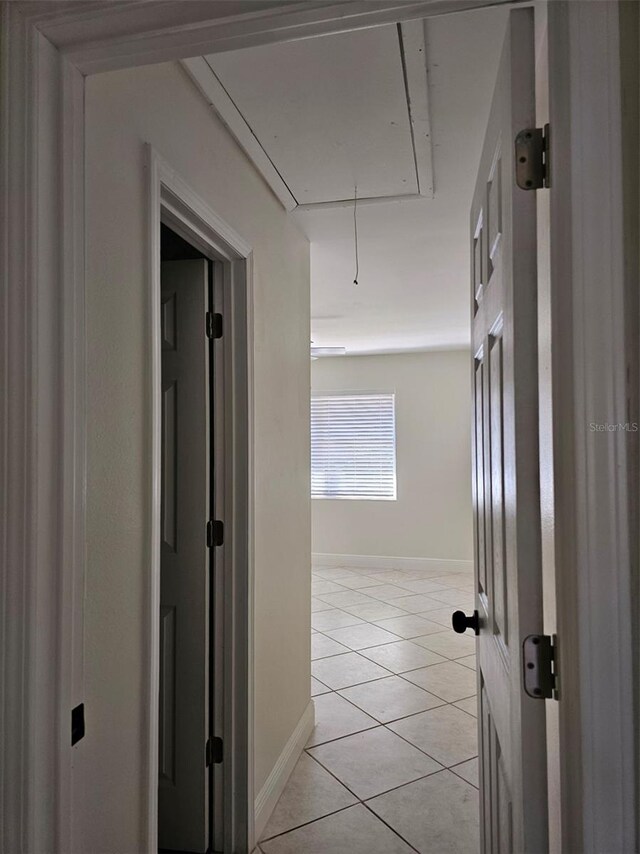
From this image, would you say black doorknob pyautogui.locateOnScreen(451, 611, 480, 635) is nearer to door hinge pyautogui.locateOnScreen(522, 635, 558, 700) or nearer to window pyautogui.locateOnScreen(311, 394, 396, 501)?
door hinge pyautogui.locateOnScreen(522, 635, 558, 700)

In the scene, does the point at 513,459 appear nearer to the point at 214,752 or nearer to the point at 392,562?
the point at 214,752

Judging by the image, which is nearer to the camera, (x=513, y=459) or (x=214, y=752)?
(x=513, y=459)

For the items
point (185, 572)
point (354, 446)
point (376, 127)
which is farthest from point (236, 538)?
point (354, 446)

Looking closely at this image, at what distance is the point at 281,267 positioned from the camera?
2500 mm

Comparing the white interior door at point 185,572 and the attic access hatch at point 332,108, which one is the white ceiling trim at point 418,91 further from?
the white interior door at point 185,572

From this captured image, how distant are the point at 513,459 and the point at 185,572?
59.7 inches

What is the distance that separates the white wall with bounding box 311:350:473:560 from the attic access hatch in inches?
180

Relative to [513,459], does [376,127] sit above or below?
above

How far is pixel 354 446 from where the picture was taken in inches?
280

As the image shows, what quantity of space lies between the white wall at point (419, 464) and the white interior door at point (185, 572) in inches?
196

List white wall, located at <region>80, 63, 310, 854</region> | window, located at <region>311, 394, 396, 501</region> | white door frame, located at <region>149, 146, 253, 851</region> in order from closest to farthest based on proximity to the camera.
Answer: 1. white wall, located at <region>80, 63, 310, 854</region>
2. white door frame, located at <region>149, 146, 253, 851</region>
3. window, located at <region>311, 394, 396, 501</region>

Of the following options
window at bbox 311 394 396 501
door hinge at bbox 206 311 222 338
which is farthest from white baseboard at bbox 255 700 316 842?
window at bbox 311 394 396 501

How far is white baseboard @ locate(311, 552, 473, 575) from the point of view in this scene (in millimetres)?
6707

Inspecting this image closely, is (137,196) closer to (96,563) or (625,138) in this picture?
(96,563)
